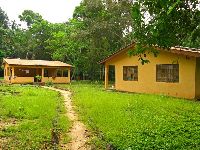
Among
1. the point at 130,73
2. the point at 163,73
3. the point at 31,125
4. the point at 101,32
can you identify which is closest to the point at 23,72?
the point at 101,32

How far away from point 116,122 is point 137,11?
5.31 meters

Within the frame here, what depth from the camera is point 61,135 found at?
10.3 m

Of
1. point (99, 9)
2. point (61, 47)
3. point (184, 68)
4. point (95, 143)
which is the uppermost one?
point (99, 9)

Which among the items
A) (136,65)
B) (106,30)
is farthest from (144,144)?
(106,30)

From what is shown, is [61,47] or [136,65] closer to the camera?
[136,65]

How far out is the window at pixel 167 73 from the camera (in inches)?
930

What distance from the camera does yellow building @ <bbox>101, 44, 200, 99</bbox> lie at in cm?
2225

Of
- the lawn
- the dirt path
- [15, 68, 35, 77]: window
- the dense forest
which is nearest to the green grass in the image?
the dirt path

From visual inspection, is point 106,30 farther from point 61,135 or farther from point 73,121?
point 61,135

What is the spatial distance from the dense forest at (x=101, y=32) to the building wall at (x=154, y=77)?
1829 millimetres

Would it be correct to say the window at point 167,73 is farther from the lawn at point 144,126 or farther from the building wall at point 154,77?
Result: the lawn at point 144,126

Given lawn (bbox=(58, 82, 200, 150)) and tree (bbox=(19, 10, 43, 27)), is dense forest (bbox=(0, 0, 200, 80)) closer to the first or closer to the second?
tree (bbox=(19, 10, 43, 27))

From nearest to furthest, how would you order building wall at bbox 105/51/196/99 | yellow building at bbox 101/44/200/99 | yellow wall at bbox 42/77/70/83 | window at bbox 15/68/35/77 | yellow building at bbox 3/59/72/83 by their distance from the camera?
yellow building at bbox 101/44/200/99, building wall at bbox 105/51/196/99, yellow building at bbox 3/59/72/83, yellow wall at bbox 42/77/70/83, window at bbox 15/68/35/77

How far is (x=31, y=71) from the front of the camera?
46438 mm
